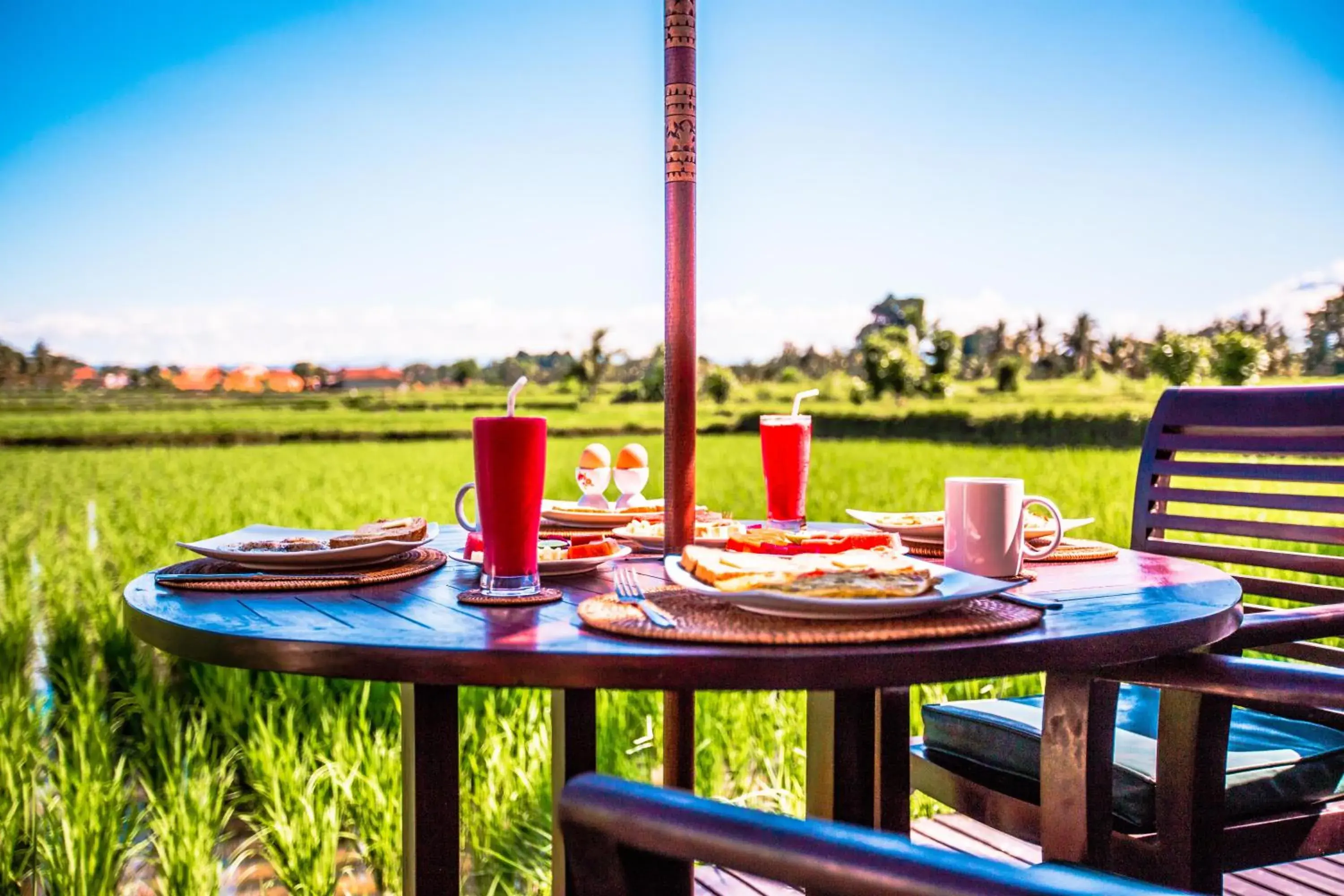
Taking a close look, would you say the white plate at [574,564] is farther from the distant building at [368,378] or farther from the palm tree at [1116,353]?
the distant building at [368,378]

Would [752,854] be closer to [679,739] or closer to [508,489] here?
[508,489]

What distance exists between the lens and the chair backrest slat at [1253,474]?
4.73 feet

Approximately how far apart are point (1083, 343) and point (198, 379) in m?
18.8

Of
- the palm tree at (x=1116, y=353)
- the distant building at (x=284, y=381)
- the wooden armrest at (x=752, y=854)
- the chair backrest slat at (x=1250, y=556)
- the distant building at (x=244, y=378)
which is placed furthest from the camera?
the distant building at (x=284, y=381)

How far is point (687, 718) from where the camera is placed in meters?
1.09

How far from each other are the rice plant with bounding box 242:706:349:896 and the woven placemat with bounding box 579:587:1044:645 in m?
1.56

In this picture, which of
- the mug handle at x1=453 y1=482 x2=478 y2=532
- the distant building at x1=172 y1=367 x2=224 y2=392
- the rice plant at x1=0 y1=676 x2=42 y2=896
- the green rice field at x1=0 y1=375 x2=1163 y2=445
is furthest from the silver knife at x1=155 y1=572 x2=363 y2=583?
the distant building at x1=172 y1=367 x2=224 y2=392

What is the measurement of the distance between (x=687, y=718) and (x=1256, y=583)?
3.11 feet

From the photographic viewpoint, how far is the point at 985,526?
37.3 inches

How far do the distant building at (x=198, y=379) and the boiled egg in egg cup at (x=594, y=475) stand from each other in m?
22.2

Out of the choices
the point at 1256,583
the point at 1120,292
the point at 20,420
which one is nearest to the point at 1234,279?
the point at 1120,292

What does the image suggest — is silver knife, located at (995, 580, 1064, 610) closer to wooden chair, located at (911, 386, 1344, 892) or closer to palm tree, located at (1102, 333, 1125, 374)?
wooden chair, located at (911, 386, 1344, 892)

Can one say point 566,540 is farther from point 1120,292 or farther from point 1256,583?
point 1120,292

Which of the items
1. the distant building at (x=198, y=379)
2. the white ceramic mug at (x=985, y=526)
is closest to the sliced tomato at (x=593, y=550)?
the white ceramic mug at (x=985, y=526)
